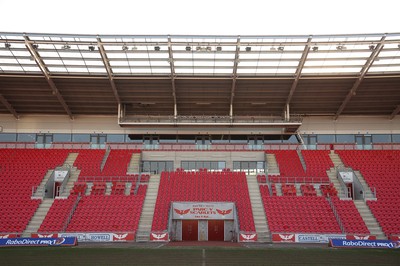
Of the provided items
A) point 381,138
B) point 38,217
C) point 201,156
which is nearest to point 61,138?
point 201,156

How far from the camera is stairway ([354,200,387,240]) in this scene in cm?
2812

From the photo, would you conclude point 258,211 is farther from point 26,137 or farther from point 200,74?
point 26,137

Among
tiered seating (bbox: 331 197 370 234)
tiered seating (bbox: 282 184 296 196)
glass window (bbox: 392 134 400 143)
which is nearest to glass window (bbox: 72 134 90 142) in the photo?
tiered seating (bbox: 282 184 296 196)

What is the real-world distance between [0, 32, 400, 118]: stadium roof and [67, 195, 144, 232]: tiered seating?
11.6m

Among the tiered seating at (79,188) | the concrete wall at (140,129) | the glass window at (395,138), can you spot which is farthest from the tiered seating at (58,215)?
the glass window at (395,138)

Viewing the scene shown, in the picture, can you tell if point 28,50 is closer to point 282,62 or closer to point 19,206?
point 19,206

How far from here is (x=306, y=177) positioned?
35.8 m

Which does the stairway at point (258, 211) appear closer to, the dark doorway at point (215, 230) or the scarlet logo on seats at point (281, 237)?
the scarlet logo on seats at point (281, 237)

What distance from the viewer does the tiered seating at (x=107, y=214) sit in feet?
93.8

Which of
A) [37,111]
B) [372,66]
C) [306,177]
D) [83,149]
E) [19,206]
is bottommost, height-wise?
[19,206]

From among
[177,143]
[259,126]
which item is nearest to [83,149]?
[177,143]

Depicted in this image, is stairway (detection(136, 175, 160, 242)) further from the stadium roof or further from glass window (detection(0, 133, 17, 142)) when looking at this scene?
glass window (detection(0, 133, 17, 142))

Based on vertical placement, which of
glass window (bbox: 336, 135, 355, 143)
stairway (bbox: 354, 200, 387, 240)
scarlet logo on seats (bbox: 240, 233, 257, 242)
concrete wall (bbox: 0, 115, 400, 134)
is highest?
concrete wall (bbox: 0, 115, 400, 134)

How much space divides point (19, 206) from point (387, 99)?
117 ft
